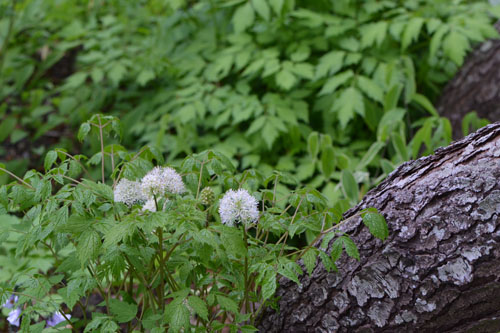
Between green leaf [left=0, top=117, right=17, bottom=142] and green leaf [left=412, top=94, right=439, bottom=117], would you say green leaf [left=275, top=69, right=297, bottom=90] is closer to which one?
green leaf [left=412, top=94, right=439, bottom=117]

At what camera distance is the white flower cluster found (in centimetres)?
126

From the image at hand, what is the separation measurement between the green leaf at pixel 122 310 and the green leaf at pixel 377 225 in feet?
2.25

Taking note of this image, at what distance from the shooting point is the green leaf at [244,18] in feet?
9.43

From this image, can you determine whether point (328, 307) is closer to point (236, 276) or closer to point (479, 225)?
point (236, 276)

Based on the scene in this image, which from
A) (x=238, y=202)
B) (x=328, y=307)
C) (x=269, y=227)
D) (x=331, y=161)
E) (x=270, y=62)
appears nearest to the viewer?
(x=238, y=202)

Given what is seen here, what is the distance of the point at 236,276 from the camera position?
1396mm

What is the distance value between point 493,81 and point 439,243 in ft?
6.60

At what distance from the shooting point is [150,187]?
1.26 metres

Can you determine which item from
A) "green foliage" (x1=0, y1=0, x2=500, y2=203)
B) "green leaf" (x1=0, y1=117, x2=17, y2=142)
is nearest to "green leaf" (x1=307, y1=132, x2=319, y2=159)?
"green foliage" (x1=0, y1=0, x2=500, y2=203)

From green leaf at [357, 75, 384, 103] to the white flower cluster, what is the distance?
1.70m

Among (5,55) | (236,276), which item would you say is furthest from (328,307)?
(5,55)

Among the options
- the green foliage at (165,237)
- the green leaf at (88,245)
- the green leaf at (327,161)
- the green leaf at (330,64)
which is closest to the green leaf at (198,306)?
the green foliage at (165,237)

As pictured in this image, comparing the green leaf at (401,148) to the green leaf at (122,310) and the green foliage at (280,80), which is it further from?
the green leaf at (122,310)

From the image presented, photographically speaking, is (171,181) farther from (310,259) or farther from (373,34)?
(373,34)
